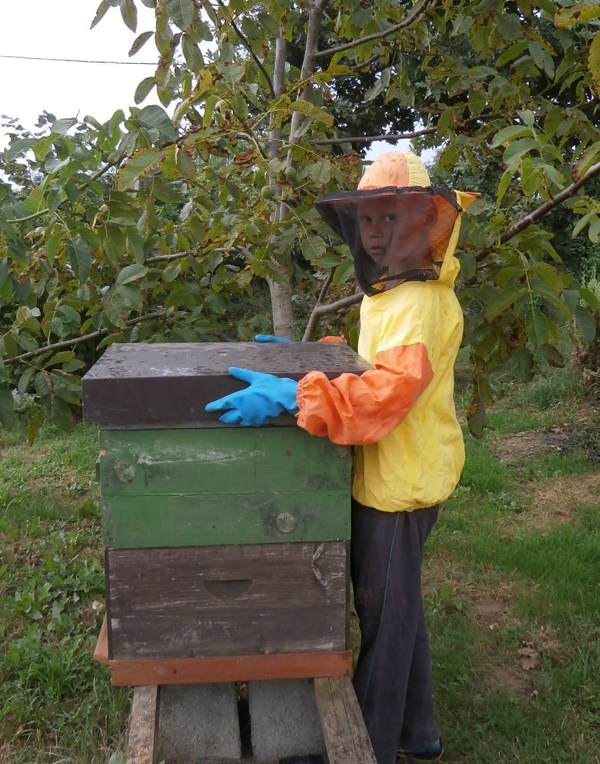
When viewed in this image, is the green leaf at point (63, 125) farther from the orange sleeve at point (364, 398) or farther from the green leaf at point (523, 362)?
the green leaf at point (523, 362)

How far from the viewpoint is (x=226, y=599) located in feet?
5.37

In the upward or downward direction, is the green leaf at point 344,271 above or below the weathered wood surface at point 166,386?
above

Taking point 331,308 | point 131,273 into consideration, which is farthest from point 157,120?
point 331,308

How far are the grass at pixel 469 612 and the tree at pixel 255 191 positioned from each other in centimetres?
97

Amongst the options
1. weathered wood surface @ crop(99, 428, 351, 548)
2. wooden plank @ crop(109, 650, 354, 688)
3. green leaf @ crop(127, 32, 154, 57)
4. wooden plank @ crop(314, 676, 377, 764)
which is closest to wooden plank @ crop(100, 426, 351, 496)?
weathered wood surface @ crop(99, 428, 351, 548)

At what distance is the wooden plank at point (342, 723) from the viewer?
60.9 inches

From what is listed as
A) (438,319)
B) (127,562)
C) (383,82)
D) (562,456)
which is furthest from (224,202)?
(562,456)

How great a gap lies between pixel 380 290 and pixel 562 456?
3495 millimetres

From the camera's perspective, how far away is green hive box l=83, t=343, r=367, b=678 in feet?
4.96

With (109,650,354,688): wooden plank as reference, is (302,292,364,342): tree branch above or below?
above

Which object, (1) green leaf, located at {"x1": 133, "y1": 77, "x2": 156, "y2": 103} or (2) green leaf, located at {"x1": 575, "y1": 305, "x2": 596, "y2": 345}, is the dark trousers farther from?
(1) green leaf, located at {"x1": 133, "y1": 77, "x2": 156, "y2": 103}

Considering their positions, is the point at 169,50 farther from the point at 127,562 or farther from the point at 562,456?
the point at 562,456

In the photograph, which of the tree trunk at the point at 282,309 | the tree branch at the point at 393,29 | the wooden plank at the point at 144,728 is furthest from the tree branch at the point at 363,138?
the wooden plank at the point at 144,728

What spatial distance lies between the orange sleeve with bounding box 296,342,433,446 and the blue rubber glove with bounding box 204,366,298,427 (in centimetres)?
3
